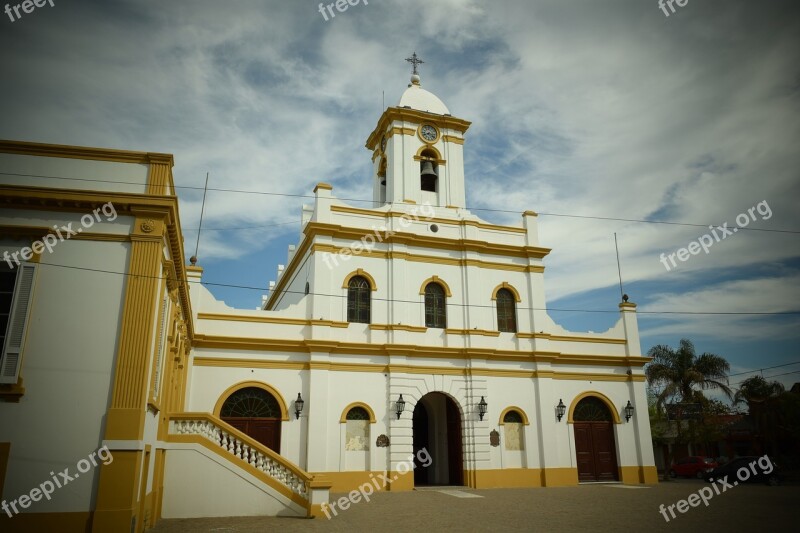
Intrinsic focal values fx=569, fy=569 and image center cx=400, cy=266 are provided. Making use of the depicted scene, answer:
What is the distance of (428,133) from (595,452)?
1492 cm

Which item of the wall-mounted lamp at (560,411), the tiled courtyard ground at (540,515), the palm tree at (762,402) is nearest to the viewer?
the tiled courtyard ground at (540,515)

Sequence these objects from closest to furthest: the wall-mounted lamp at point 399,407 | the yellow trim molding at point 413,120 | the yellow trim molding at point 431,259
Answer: the wall-mounted lamp at point 399,407 < the yellow trim molding at point 431,259 < the yellow trim molding at point 413,120

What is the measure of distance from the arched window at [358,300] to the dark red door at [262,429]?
4.54 meters

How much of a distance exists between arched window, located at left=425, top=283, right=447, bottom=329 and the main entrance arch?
114 inches

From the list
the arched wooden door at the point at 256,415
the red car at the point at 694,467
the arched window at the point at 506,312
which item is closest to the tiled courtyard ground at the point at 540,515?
the arched wooden door at the point at 256,415

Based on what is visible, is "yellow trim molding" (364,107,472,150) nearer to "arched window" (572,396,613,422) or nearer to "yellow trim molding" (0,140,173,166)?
"arched window" (572,396,613,422)

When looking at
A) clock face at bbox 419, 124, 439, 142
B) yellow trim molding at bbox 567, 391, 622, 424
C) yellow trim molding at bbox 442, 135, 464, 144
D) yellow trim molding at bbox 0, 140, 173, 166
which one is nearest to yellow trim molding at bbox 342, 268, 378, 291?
clock face at bbox 419, 124, 439, 142

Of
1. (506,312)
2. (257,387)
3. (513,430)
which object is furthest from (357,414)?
(506,312)

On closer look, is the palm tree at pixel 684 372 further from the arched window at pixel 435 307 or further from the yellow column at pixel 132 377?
the yellow column at pixel 132 377

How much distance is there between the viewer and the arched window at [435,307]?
21.9m

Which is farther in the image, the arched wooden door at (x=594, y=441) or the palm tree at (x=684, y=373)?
the palm tree at (x=684, y=373)

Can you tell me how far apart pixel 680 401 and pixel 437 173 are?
790 inches

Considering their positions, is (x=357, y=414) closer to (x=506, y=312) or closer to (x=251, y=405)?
(x=251, y=405)

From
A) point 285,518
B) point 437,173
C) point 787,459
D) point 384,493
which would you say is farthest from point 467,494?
point 787,459
